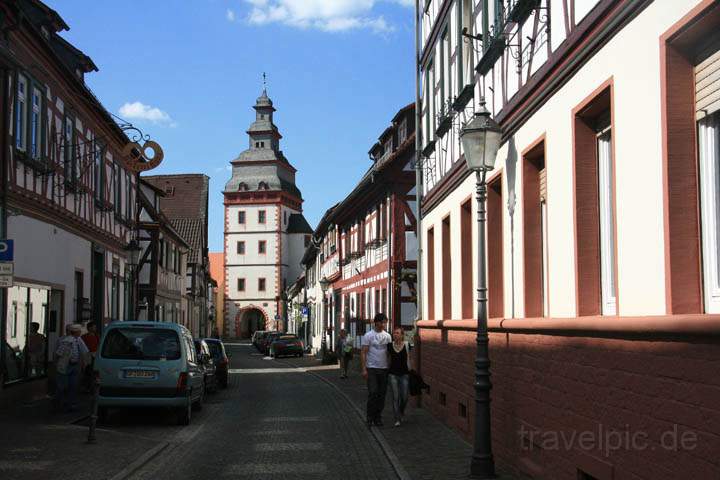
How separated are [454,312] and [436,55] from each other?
204 inches

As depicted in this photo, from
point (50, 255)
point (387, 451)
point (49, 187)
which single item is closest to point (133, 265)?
point (50, 255)

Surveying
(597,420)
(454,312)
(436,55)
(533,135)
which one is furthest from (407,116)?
(597,420)

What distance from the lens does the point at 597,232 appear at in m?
8.20

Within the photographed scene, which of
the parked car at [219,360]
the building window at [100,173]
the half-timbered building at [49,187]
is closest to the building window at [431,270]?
the half-timbered building at [49,187]

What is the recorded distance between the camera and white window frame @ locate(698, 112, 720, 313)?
581 cm

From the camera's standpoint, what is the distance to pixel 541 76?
31.1ft

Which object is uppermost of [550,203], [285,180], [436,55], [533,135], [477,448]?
[285,180]

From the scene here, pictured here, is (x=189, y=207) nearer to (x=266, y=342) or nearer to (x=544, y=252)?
(x=266, y=342)

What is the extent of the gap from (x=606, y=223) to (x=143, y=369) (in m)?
9.86

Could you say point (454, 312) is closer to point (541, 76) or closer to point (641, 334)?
point (541, 76)

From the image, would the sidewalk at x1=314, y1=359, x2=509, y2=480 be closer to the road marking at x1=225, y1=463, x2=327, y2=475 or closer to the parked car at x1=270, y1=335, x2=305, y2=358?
the road marking at x1=225, y1=463, x2=327, y2=475

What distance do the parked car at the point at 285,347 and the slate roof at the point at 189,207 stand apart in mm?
10958

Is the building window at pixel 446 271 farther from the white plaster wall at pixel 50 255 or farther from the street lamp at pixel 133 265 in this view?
the street lamp at pixel 133 265

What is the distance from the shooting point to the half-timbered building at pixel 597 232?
5.89 meters
